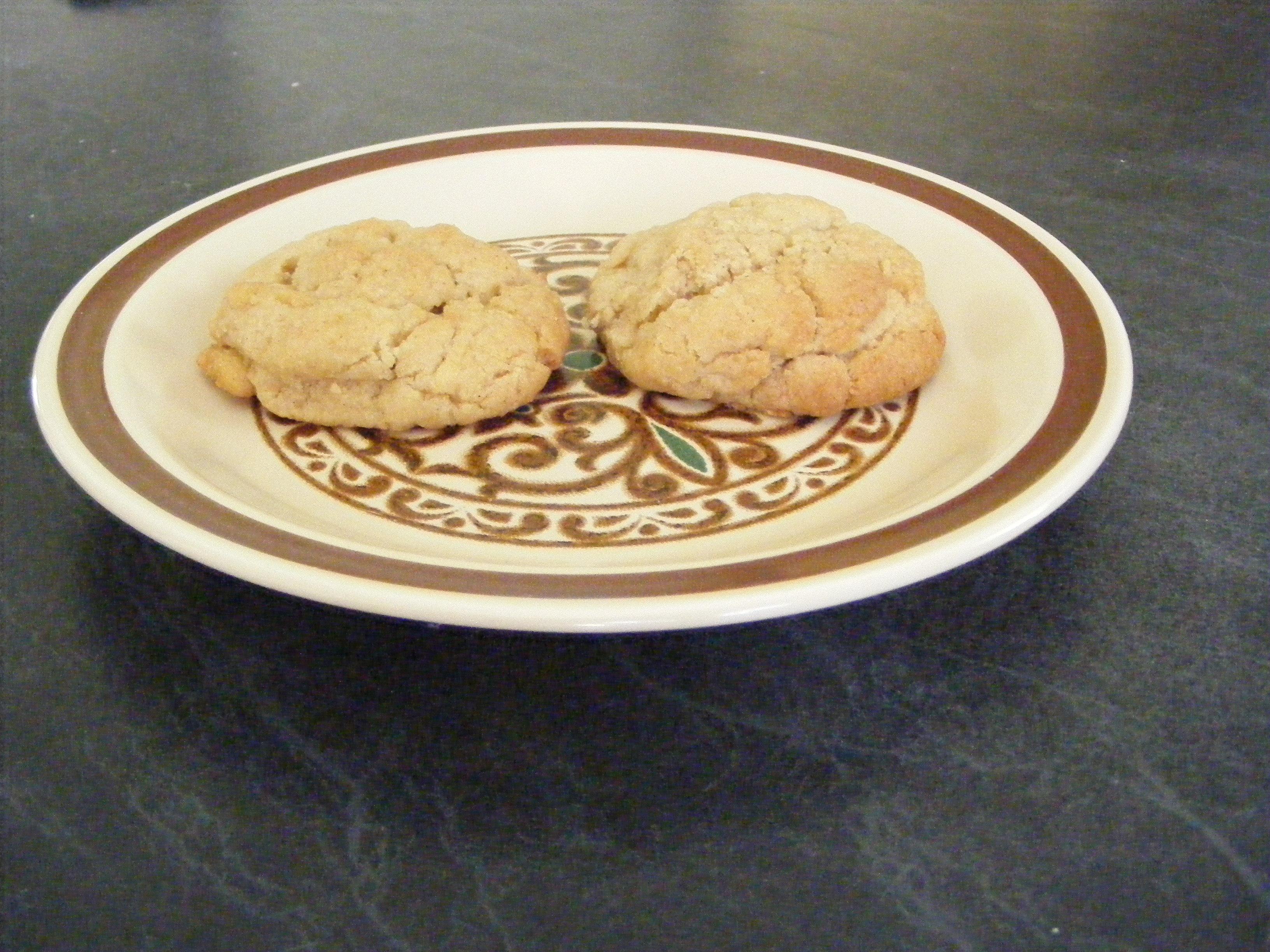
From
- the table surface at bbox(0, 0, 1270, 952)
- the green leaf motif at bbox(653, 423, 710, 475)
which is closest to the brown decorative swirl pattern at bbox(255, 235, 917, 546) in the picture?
the green leaf motif at bbox(653, 423, 710, 475)

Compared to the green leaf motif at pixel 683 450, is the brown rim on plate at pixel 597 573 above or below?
above

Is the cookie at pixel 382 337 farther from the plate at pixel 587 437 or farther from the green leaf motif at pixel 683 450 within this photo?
the green leaf motif at pixel 683 450

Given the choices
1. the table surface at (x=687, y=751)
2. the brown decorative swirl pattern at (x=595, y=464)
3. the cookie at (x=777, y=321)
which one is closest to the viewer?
the table surface at (x=687, y=751)

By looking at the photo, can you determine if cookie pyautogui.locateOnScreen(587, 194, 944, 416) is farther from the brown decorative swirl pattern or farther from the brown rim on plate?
the brown rim on plate

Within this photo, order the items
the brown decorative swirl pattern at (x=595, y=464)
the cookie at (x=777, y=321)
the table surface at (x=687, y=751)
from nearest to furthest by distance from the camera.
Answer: the table surface at (x=687, y=751) → the brown decorative swirl pattern at (x=595, y=464) → the cookie at (x=777, y=321)

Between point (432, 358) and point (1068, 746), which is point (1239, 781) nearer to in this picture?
point (1068, 746)

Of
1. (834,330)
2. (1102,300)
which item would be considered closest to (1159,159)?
(1102,300)

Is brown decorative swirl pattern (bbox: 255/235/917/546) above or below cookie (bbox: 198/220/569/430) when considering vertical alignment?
below

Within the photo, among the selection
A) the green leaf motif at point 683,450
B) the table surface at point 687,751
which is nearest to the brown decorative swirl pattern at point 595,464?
the green leaf motif at point 683,450
